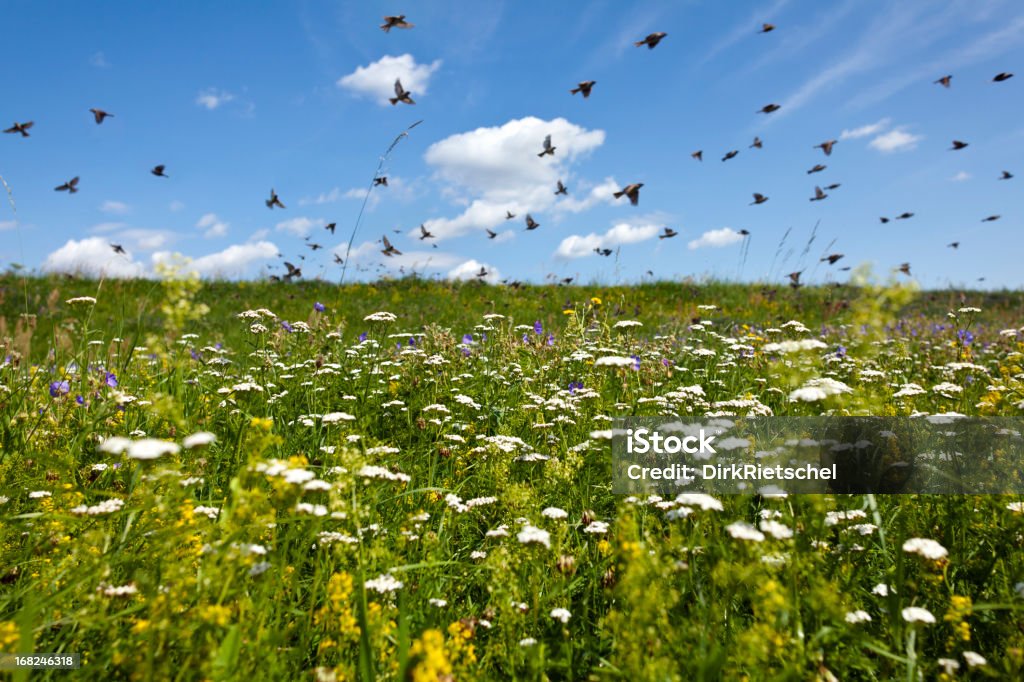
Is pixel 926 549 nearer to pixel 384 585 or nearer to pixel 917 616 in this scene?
pixel 917 616

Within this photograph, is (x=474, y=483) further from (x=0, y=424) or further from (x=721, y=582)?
(x=0, y=424)

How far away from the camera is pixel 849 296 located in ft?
63.0

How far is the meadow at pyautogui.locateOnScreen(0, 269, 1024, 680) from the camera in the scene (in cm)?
228

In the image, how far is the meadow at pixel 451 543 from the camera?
2281 millimetres

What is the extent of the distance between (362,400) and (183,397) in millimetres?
1720

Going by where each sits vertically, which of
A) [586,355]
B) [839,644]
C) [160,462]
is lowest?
[839,644]

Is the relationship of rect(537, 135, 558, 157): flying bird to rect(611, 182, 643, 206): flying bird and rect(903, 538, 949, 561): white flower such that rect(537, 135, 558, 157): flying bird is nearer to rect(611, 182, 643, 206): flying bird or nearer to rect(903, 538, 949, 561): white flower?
rect(611, 182, 643, 206): flying bird

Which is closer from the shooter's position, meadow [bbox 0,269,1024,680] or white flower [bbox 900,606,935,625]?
meadow [bbox 0,269,1024,680]

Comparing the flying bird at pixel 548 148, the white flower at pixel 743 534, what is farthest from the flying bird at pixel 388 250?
the white flower at pixel 743 534

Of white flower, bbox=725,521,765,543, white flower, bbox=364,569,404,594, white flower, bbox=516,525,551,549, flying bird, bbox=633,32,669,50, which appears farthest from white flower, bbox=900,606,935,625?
flying bird, bbox=633,32,669,50

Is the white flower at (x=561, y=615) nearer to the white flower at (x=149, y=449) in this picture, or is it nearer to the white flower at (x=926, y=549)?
the white flower at (x=926, y=549)

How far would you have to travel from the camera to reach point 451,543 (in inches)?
155

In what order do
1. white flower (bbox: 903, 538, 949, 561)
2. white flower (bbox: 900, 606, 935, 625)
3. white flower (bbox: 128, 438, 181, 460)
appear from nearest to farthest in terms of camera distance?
white flower (bbox: 128, 438, 181, 460) < white flower (bbox: 900, 606, 935, 625) < white flower (bbox: 903, 538, 949, 561)

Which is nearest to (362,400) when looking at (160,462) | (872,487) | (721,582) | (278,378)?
(278,378)
